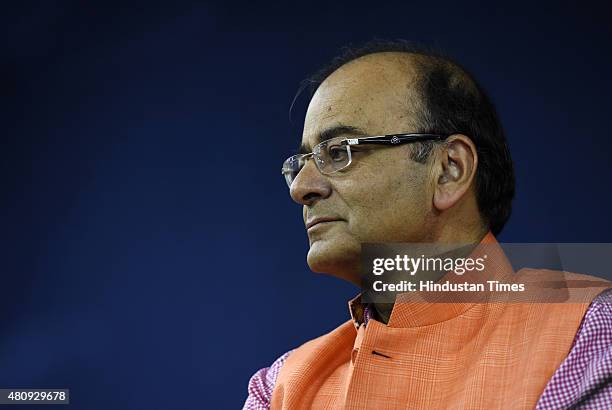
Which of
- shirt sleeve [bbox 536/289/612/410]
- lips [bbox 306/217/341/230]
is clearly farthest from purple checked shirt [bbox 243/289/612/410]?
lips [bbox 306/217/341/230]

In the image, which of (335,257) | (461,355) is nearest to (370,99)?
(335,257)

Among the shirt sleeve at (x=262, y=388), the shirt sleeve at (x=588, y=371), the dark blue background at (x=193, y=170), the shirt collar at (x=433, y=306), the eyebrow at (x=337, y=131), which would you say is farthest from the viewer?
the dark blue background at (x=193, y=170)

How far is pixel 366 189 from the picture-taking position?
5.12 feet

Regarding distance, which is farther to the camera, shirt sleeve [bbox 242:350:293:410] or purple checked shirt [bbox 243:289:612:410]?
shirt sleeve [bbox 242:350:293:410]

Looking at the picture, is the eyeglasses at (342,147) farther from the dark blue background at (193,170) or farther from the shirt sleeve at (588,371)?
the dark blue background at (193,170)

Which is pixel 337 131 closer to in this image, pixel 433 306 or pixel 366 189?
pixel 366 189

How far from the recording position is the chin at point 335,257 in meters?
1.56

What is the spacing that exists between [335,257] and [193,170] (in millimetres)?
1216

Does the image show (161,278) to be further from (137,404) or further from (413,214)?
(413,214)

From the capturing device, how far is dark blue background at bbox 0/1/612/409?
2.43 meters

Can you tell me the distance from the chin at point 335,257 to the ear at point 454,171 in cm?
17

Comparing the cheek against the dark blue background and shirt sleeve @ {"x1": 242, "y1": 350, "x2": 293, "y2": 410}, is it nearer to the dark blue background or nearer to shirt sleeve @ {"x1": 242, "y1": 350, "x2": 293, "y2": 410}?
shirt sleeve @ {"x1": 242, "y1": 350, "x2": 293, "y2": 410}

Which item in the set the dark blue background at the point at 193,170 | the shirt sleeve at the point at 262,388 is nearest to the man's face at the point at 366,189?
the shirt sleeve at the point at 262,388

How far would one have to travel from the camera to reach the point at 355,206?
5.12 ft
